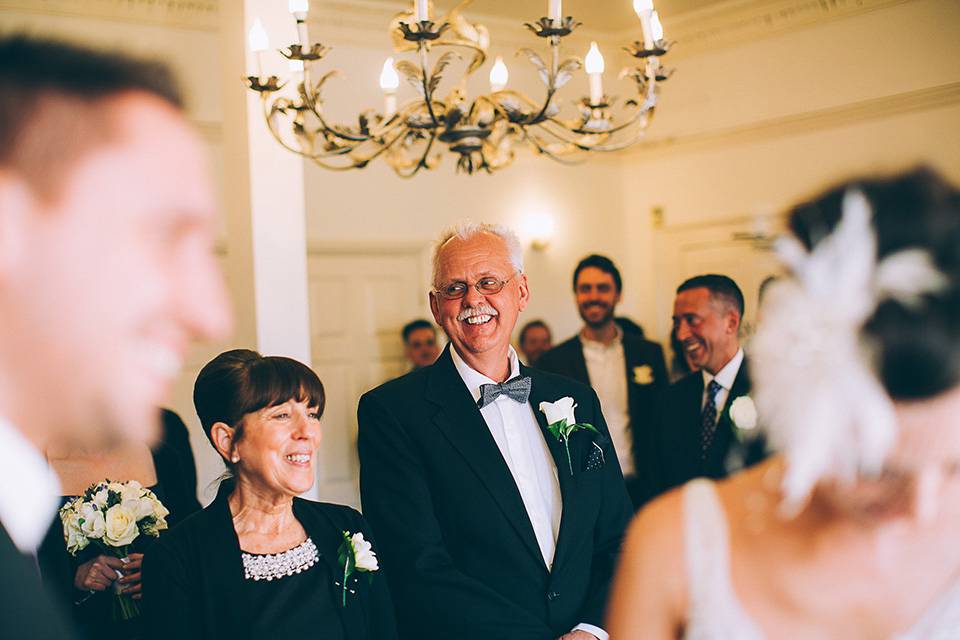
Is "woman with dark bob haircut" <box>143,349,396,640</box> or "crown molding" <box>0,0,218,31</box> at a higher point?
"crown molding" <box>0,0,218,31</box>

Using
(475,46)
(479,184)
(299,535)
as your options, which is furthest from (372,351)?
(299,535)

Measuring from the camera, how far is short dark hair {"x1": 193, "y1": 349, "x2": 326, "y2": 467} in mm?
2053

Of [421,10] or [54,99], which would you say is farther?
[421,10]

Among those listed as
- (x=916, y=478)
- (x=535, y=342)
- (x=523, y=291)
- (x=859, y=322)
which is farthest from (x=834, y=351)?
(x=535, y=342)

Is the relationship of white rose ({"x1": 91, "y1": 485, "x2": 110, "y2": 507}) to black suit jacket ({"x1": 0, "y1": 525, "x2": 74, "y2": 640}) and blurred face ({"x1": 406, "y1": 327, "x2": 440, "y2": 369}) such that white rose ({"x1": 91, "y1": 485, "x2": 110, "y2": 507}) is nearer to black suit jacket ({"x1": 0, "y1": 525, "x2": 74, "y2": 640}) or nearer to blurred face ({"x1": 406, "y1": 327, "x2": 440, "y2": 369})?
black suit jacket ({"x1": 0, "y1": 525, "x2": 74, "y2": 640})

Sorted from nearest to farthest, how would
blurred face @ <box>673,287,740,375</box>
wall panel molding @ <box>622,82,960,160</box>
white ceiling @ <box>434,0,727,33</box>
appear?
blurred face @ <box>673,287,740,375</box> < wall panel molding @ <box>622,82,960,160</box> < white ceiling @ <box>434,0,727,33</box>

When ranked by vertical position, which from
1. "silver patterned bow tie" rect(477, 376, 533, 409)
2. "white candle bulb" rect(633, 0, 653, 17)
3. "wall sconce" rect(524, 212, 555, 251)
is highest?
"white candle bulb" rect(633, 0, 653, 17)

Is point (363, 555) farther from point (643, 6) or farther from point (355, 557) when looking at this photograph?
point (643, 6)

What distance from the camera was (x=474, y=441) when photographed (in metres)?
2.33

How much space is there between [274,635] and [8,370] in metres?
1.56

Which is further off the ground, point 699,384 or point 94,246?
point 94,246

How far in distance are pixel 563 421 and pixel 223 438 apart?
94cm

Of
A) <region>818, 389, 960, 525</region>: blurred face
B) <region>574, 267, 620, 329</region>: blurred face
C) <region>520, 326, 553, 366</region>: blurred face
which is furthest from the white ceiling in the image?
<region>818, 389, 960, 525</region>: blurred face

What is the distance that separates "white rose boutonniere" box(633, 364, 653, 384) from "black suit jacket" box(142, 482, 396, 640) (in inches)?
113
